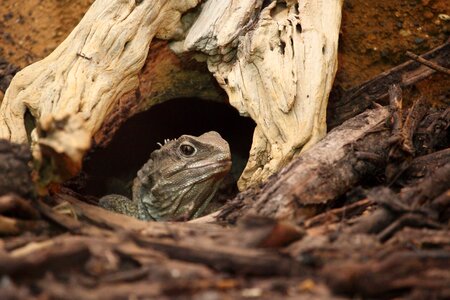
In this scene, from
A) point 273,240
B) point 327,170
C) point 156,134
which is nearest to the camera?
point 273,240

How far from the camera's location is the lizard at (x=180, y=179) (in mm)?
6062

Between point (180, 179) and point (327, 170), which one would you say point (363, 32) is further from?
point (327, 170)

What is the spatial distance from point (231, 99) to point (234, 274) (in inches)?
100

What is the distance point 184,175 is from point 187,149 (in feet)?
0.86

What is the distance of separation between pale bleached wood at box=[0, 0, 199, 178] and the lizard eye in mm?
879

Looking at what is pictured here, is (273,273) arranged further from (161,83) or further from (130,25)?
(161,83)

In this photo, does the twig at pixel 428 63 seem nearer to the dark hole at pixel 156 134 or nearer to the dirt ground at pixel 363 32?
the dirt ground at pixel 363 32

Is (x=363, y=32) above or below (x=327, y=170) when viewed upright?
above

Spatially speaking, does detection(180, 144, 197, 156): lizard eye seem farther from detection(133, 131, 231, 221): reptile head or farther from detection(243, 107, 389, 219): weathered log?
detection(243, 107, 389, 219): weathered log

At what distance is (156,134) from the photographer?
7242mm

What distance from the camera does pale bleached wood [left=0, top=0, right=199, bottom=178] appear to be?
16.4 ft

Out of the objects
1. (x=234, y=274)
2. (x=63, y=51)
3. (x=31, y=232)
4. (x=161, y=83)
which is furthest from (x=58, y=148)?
(x=161, y=83)

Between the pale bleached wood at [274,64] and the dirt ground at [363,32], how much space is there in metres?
0.84

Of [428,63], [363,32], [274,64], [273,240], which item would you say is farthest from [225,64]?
[273,240]
